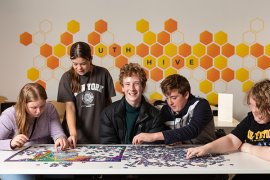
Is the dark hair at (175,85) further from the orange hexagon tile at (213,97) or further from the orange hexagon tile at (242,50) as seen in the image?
the orange hexagon tile at (242,50)

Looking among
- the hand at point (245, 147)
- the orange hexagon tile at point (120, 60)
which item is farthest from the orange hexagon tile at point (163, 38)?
the hand at point (245, 147)

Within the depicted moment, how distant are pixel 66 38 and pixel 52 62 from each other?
0.99 ft

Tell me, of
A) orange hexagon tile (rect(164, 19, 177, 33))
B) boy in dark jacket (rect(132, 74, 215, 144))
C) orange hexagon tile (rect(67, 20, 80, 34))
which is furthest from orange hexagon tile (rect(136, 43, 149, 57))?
boy in dark jacket (rect(132, 74, 215, 144))

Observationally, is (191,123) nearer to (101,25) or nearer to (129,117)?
(129,117)

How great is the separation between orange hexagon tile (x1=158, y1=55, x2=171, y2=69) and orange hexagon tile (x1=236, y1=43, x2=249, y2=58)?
0.77 m

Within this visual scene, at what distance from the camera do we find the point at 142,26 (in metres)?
3.79

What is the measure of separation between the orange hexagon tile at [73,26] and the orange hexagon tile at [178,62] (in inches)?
43.3

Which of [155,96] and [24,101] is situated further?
[155,96]

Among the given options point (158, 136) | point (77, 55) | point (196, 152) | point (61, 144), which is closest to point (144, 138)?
point (158, 136)

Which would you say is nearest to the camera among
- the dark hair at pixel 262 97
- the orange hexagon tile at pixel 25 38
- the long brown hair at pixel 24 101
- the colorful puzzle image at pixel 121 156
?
the colorful puzzle image at pixel 121 156

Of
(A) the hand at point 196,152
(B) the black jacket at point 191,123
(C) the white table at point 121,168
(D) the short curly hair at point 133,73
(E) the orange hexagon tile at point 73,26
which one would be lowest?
(C) the white table at point 121,168

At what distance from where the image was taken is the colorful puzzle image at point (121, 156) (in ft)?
5.47

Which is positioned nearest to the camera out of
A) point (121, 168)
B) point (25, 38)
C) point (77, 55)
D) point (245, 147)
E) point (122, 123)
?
point (121, 168)

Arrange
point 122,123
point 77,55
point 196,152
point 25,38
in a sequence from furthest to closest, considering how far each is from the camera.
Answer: point 25,38, point 77,55, point 122,123, point 196,152
